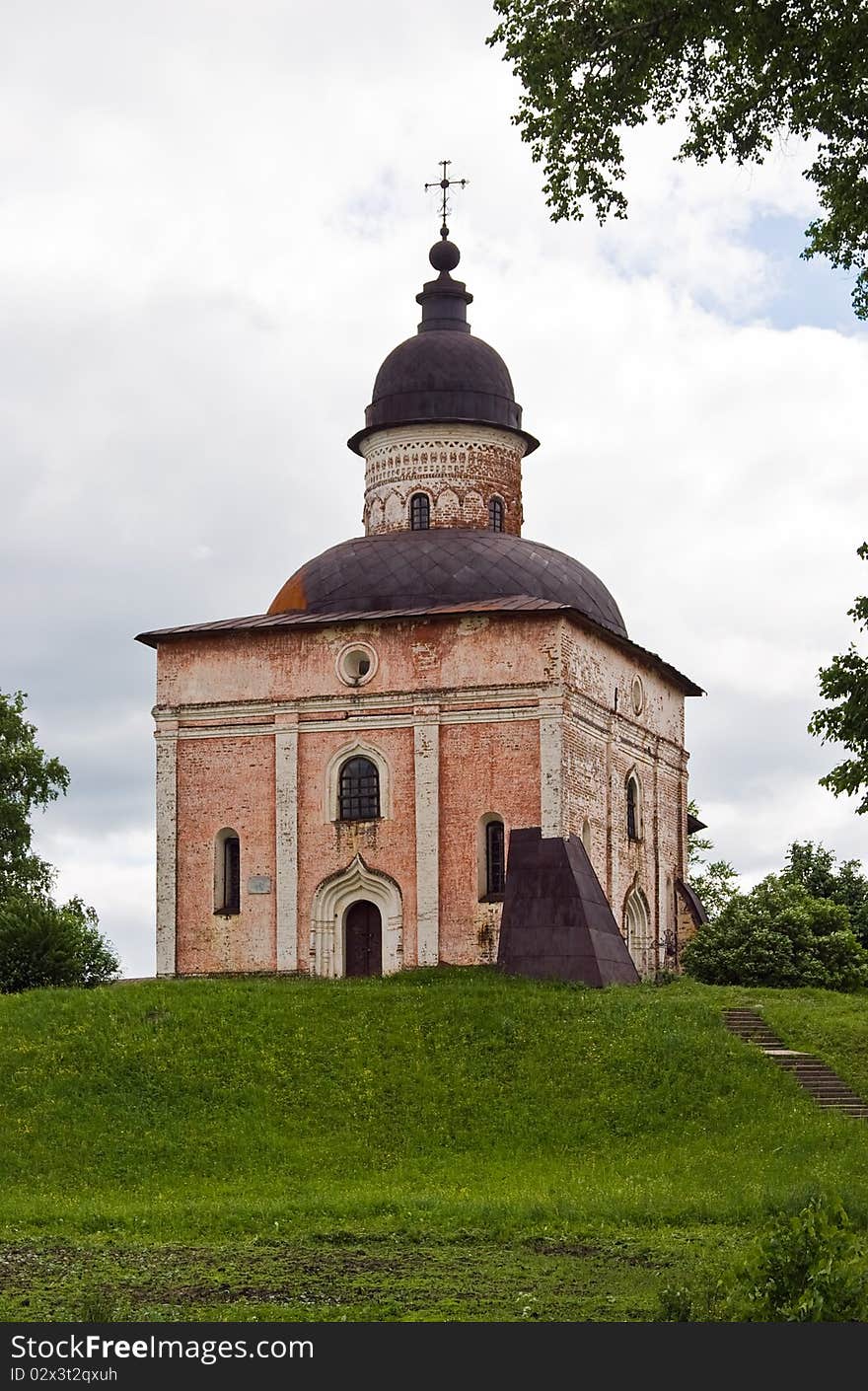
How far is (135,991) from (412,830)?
24.7 feet

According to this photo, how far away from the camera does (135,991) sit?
2814cm

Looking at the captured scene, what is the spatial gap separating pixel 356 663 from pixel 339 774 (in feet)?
6.50

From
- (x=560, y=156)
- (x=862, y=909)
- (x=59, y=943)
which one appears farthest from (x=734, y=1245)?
(x=862, y=909)

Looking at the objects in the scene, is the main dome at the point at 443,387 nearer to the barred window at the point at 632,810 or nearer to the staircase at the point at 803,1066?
the barred window at the point at 632,810

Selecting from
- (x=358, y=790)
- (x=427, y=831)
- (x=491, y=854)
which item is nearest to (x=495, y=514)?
(x=358, y=790)

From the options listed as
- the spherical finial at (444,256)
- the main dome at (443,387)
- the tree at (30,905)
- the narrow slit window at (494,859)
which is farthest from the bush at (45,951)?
the spherical finial at (444,256)

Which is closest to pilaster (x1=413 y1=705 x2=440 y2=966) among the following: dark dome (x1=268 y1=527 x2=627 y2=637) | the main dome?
dark dome (x1=268 y1=527 x2=627 y2=637)

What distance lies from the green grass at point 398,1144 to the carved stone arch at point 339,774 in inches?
156

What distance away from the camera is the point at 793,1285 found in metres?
11.6

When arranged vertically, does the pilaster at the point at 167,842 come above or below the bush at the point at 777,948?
above

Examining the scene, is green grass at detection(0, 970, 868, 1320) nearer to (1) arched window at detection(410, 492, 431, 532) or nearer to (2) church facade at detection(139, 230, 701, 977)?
(2) church facade at detection(139, 230, 701, 977)

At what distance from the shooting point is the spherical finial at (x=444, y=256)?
40844 mm

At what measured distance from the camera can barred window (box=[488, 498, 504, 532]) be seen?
39.1 m

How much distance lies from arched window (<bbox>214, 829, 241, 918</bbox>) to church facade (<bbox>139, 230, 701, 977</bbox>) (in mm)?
38
